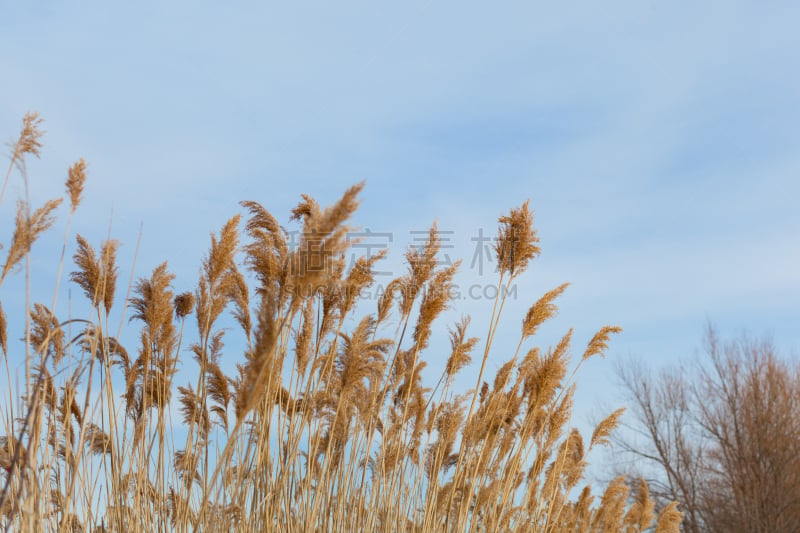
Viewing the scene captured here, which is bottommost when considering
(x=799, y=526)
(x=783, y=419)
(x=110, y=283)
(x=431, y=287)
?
(x=799, y=526)

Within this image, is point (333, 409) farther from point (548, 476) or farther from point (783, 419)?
point (783, 419)

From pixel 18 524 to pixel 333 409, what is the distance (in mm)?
1553

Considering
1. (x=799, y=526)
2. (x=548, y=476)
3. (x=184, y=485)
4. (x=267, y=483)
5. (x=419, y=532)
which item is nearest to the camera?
(x=267, y=483)

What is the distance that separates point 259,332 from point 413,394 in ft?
7.94

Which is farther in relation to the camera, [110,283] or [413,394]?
[413,394]

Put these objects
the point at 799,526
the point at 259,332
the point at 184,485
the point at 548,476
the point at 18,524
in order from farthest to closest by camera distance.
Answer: the point at 799,526 < the point at 548,476 < the point at 184,485 < the point at 18,524 < the point at 259,332

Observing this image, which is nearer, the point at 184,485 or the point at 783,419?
the point at 184,485

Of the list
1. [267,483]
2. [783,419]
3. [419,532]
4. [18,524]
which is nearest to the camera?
[18,524]

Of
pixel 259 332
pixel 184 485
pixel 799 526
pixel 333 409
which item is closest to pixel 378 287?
pixel 333 409

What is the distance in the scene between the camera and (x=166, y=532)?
11.6ft

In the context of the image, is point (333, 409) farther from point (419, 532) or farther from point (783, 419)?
point (783, 419)

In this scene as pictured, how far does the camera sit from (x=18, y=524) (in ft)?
9.67

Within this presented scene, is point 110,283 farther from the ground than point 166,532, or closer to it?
farther from the ground

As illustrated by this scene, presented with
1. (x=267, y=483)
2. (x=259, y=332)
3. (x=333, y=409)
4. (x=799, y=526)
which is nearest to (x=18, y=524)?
(x=267, y=483)
